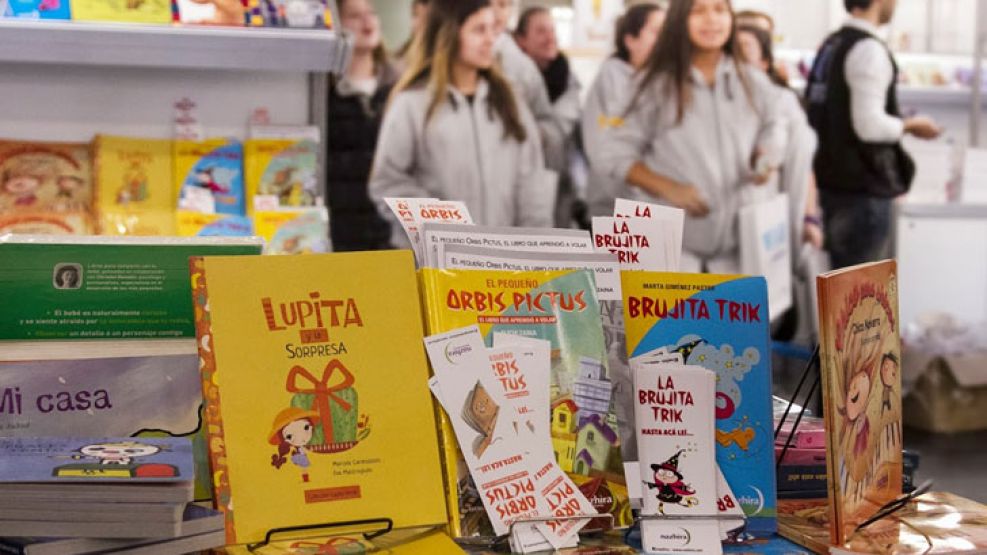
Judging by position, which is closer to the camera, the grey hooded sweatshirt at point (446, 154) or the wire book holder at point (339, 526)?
the wire book holder at point (339, 526)

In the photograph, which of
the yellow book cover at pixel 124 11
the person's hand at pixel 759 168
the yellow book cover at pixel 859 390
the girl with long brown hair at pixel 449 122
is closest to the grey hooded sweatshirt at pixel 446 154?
the girl with long brown hair at pixel 449 122

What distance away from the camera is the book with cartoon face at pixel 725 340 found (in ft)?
5.10

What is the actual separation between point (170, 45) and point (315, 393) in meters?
1.50

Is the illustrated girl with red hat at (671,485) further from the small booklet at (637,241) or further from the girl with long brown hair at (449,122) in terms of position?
the girl with long brown hair at (449,122)

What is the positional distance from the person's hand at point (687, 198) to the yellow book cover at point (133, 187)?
8.76ft

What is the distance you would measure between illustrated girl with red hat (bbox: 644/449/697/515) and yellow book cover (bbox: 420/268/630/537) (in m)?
0.05

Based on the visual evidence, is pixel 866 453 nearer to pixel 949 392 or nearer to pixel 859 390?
pixel 859 390

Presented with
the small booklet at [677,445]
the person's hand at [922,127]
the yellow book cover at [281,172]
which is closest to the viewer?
the small booklet at [677,445]

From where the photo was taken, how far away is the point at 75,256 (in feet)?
5.07

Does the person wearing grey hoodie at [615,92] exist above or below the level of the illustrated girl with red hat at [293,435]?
above

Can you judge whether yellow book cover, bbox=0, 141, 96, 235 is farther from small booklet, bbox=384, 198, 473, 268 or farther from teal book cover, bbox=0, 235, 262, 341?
small booklet, bbox=384, 198, 473, 268

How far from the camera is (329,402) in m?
1.47

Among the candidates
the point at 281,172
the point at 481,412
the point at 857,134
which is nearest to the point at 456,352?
the point at 481,412

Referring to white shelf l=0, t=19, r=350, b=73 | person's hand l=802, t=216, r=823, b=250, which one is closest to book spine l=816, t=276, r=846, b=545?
white shelf l=0, t=19, r=350, b=73
